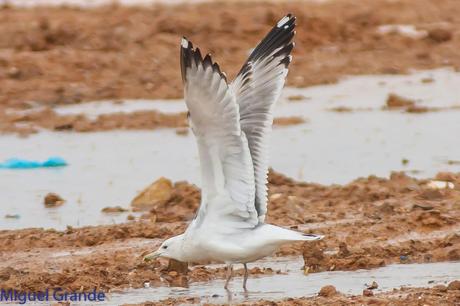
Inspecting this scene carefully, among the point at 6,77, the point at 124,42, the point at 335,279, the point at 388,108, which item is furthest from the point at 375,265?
the point at 124,42

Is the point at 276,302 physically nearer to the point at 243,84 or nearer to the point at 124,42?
the point at 243,84

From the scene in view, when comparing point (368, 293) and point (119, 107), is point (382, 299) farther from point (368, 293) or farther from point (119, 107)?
point (119, 107)

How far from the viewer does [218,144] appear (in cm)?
839

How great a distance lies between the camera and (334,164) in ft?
46.0

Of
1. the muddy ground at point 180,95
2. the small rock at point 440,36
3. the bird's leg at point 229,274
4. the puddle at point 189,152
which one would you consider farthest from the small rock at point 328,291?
the small rock at point 440,36

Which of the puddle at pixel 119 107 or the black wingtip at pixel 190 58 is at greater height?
the puddle at pixel 119 107

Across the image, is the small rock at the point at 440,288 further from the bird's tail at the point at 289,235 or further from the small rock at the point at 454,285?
the bird's tail at the point at 289,235

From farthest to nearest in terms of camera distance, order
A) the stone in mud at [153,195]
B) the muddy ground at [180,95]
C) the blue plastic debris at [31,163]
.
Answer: the blue plastic debris at [31,163]
the stone in mud at [153,195]
the muddy ground at [180,95]

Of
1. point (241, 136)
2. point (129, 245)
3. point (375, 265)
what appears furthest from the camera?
point (129, 245)

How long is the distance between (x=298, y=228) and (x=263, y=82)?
56.1 inches

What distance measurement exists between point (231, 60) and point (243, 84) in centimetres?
1121

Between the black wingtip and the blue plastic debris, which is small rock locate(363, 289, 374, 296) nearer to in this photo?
the black wingtip

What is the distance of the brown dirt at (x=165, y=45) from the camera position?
61.0ft

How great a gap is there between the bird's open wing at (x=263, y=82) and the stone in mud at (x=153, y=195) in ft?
8.43
